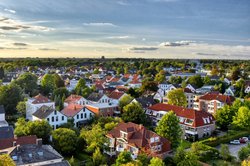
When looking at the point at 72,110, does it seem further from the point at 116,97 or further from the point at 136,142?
the point at 136,142

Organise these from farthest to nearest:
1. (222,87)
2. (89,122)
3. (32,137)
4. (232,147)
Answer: (222,87) → (89,122) → (232,147) → (32,137)

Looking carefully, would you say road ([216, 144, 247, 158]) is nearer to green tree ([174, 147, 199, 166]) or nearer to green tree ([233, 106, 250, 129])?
green tree ([233, 106, 250, 129])

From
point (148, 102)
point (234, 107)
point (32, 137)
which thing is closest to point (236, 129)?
point (234, 107)

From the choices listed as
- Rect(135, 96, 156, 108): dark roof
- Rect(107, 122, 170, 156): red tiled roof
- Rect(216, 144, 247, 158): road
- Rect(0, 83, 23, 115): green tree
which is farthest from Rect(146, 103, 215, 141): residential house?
Rect(0, 83, 23, 115): green tree

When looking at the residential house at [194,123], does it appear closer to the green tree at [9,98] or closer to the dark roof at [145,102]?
the dark roof at [145,102]

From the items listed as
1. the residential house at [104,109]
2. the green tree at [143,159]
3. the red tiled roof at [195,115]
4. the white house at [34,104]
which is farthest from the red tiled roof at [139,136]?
the white house at [34,104]

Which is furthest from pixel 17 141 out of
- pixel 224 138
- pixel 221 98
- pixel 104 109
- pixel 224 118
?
pixel 221 98

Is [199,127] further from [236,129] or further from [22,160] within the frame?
[22,160]
